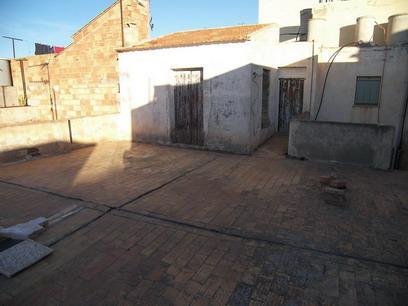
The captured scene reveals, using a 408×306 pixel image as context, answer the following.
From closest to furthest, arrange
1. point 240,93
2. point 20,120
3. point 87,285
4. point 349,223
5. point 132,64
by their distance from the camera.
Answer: point 87,285 → point 349,223 → point 240,93 → point 132,64 → point 20,120

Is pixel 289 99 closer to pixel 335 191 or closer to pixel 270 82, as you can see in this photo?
pixel 270 82

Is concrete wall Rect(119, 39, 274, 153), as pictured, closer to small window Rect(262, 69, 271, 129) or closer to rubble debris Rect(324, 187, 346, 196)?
small window Rect(262, 69, 271, 129)

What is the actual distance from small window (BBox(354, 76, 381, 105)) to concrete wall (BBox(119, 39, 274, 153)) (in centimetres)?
460

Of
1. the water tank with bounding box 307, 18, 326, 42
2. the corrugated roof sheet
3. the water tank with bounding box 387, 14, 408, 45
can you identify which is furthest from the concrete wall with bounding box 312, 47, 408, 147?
the corrugated roof sheet

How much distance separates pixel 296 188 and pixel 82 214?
4.27 m

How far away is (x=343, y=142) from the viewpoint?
7.78 meters

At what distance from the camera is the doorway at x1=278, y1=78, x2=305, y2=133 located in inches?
482

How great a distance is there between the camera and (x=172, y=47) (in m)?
9.74

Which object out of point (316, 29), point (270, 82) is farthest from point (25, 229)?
point (316, 29)

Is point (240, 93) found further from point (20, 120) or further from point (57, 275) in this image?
point (20, 120)

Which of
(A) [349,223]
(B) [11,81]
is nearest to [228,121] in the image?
(A) [349,223]

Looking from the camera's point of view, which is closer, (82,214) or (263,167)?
(82,214)

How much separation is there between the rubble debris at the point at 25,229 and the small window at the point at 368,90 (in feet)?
40.0

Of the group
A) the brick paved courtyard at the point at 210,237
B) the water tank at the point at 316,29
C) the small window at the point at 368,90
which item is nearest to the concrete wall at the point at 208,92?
the brick paved courtyard at the point at 210,237
